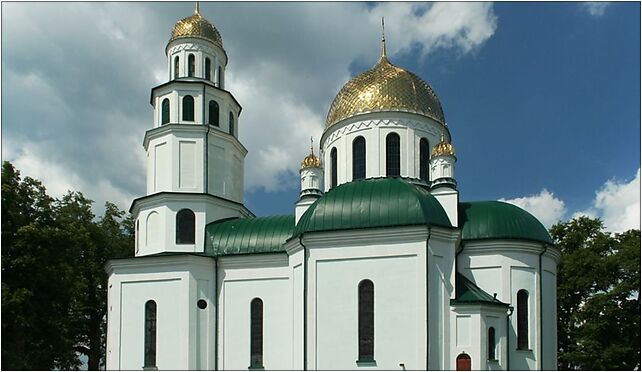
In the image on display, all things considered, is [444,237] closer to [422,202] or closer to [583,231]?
[422,202]

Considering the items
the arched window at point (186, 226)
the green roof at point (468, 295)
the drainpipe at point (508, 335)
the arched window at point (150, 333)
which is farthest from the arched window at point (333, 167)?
the drainpipe at point (508, 335)

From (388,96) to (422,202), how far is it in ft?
26.3

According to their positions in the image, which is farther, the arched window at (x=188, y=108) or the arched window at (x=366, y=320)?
the arched window at (x=188, y=108)

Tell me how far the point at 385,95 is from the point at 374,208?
807cm

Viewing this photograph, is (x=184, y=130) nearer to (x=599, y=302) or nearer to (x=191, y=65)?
(x=191, y=65)

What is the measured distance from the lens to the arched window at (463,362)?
24078mm

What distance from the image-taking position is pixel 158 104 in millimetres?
31781

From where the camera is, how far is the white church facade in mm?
24281

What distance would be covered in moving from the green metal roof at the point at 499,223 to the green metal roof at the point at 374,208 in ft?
10.0

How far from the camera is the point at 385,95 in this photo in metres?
31.4

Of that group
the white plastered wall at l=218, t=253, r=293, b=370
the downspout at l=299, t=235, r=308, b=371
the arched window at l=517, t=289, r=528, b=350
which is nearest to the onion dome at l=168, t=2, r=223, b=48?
the white plastered wall at l=218, t=253, r=293, b=370

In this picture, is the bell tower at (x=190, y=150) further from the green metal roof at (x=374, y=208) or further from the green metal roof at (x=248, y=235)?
the green metal roof at (x=374, y=208)

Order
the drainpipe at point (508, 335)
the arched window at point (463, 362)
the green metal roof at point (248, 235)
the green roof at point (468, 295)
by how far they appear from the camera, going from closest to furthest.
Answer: the arched window at point (463, 362)
the green roof at point (468, 295)
the drainpipe at point (508, 335)
the green metal roof at point (248, 235)

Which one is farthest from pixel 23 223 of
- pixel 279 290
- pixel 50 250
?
pixel 279 290
